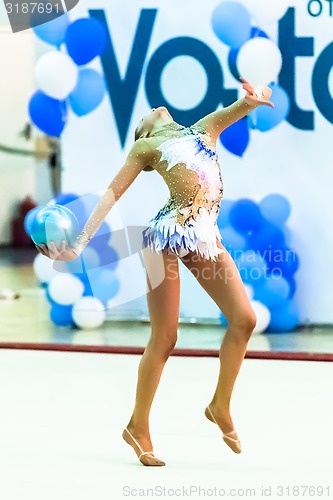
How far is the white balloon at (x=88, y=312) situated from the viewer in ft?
19.7

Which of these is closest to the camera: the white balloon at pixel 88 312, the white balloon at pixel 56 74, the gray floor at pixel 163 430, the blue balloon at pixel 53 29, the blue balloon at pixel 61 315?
the gray floor at pixel 163 430

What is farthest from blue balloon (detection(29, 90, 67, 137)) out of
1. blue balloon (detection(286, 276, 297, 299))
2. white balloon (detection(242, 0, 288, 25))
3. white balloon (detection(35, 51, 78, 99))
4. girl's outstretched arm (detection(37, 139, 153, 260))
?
girl's outstretched arm (detection(37, 139, 153, 260))

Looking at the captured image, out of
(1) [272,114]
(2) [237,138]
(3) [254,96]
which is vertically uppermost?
(3) [254,96]

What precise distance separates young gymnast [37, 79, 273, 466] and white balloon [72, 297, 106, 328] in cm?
248

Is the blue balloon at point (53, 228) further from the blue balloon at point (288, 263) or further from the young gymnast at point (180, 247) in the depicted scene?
the blue balloon at point (288, 263)

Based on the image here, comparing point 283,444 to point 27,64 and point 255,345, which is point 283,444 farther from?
point 27,64

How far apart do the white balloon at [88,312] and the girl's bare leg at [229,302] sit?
252 cm

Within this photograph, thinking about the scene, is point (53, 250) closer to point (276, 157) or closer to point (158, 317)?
point (158, 317)

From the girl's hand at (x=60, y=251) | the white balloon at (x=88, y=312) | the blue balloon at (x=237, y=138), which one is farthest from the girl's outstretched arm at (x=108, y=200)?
the white balloon at (x=88, y=312)

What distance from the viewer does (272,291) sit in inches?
228

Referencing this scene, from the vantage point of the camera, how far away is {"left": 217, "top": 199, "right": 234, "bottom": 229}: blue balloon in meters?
5.79

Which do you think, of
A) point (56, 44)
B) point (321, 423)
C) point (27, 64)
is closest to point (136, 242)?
point (321, 423)

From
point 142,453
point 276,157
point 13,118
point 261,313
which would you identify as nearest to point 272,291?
point 261,313

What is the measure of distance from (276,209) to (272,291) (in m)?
0.46
